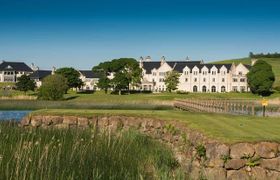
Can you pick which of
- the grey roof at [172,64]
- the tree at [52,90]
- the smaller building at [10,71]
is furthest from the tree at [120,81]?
the smaller building at [10,71]

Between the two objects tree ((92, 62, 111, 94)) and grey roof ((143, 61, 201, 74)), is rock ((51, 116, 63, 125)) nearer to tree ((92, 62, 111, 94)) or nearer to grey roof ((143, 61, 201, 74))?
tree ((92, 62, 111, 94))

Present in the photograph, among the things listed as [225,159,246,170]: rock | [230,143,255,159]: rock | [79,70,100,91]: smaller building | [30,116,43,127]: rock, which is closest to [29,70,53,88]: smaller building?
[79,70,100,91]: smaller building

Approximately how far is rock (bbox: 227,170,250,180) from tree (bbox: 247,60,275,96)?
341ft

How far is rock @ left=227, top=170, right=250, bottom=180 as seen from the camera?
14230mm

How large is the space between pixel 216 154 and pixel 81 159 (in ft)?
18.3

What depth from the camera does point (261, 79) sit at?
115438mm

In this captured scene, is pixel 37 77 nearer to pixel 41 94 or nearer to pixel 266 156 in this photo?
pixel 41 94

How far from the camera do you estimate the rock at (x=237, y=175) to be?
1423 centimetres

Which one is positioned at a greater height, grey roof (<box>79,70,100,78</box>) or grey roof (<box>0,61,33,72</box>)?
grey roof (<box>0,61,33,72</box>)

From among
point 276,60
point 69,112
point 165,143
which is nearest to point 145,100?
point 69,112

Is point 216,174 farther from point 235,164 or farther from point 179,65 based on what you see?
point 179,65

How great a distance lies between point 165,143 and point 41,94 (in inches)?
2838

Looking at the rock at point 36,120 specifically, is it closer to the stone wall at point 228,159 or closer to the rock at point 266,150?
the stone wall at point 228,159

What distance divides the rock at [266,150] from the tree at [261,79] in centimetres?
10316
